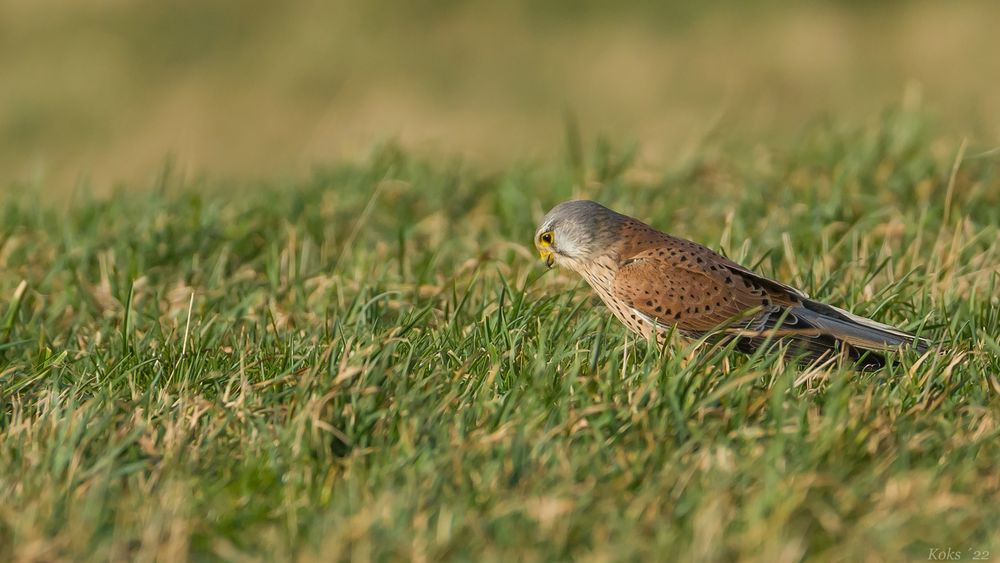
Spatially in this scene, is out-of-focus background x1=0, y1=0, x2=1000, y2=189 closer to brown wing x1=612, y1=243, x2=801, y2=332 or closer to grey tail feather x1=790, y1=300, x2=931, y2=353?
brown wing x1=612, y1=243, x2=801, y2=332

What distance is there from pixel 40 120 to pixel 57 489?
→ 14.4 m

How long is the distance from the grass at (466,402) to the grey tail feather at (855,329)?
7.4 inches

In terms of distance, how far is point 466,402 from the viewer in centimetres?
409

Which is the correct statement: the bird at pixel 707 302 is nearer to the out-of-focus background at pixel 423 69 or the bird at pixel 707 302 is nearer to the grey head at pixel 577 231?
the grey head at pixel 577 231

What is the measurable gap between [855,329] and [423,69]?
1275 centimetres

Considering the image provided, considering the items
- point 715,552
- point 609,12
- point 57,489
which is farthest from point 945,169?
point 609,12

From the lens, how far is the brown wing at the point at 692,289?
4.78 meters

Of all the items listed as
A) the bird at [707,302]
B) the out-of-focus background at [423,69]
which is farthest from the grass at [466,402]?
the out-of-focus background at [423,69]
